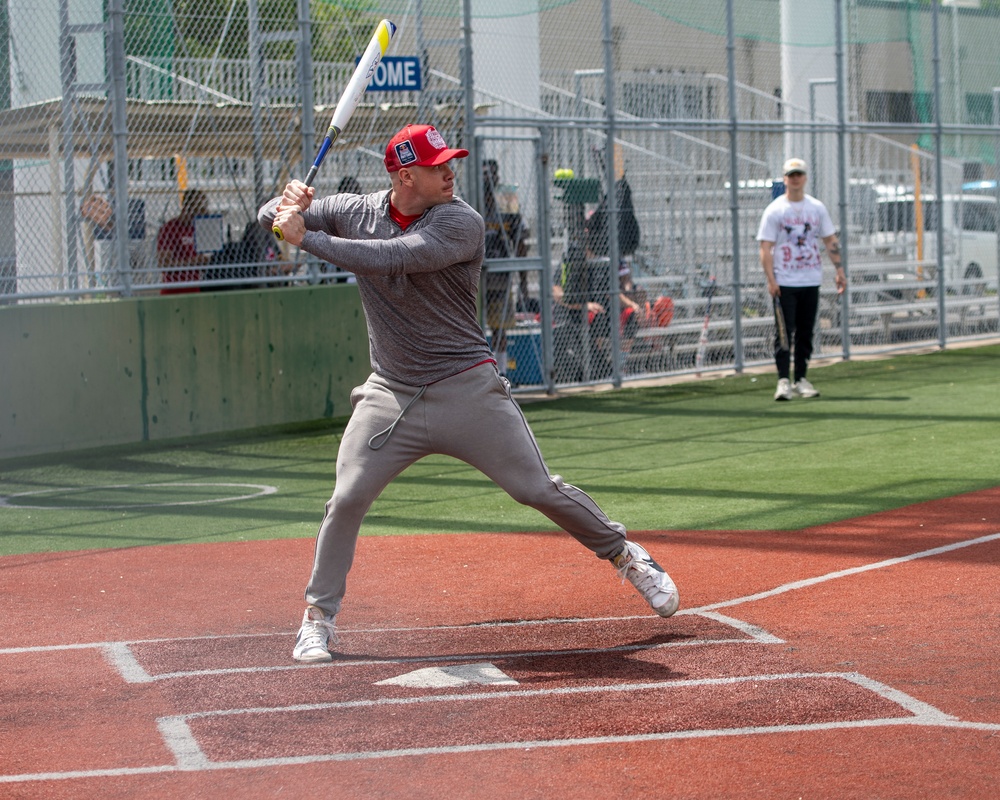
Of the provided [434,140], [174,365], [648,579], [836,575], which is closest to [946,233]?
[174,365]

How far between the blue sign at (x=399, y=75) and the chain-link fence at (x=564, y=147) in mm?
24

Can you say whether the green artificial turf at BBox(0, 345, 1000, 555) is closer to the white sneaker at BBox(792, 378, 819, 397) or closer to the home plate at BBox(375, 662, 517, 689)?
the white sneaker at BBox(792, 378, 819, 397)

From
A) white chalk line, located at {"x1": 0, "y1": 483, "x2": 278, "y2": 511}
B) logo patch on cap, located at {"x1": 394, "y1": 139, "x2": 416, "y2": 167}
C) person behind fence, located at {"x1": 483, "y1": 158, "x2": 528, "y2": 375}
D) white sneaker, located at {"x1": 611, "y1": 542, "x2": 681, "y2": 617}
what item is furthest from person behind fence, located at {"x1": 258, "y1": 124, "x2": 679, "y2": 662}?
person behind fence, located at {"x1": 483, "y1": 158, "x2": 528, "y2": 375}

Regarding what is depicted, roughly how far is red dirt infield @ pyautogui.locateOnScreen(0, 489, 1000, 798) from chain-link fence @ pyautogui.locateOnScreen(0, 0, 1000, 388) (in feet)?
17.2

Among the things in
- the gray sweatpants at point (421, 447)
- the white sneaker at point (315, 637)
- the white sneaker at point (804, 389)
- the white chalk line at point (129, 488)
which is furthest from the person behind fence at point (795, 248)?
the white sneaker at point (315, 637)

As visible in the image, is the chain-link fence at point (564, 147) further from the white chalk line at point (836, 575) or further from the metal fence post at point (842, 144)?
the white chalk line at point (836, 575)

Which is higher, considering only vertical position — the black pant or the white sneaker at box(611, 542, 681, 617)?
the black pant

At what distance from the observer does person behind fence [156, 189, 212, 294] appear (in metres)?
12.2

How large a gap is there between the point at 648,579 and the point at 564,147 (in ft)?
34.1

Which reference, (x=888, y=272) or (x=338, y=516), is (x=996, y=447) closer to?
(x=338, y=516)

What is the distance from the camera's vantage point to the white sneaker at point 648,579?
5.61 meters

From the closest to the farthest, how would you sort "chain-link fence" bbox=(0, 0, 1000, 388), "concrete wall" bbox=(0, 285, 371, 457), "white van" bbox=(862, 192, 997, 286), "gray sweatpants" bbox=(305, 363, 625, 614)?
"gray sweatpants" bbox=(305, 363, 625, 614), "concrete wall" bbox=(0, 285, 371, 457), "chain-link fence" bbox=(0, 0, 1000, 388), "white van" bbox=(862, 192, 997, 286)

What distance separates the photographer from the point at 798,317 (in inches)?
532

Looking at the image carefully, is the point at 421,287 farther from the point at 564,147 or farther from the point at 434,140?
the point at 564,147
